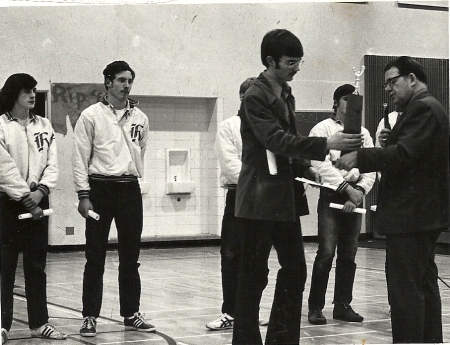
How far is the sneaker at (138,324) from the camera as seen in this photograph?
481cm

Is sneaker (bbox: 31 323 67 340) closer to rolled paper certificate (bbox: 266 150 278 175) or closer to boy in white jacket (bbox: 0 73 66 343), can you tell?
boy in white jacket (bbox: 0 73 66 343)

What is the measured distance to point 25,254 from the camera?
4559 millimetres

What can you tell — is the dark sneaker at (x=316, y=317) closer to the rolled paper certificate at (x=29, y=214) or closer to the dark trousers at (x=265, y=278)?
the dark trousers at (x=265, y=278)

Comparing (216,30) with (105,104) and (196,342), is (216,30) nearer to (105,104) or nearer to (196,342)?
(105,104)

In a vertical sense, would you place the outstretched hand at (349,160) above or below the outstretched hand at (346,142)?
below

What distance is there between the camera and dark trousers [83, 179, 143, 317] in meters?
4.79

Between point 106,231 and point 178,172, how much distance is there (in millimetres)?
3929

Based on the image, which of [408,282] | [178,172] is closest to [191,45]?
[178,172]

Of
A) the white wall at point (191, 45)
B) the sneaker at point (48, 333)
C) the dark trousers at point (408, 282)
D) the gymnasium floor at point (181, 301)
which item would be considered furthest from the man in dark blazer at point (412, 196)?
the white wall at point (191, 45)

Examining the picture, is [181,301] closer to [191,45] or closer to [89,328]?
[89,328]

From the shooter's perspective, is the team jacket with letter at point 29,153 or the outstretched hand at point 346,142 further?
the team jacket with letter at point 29,153

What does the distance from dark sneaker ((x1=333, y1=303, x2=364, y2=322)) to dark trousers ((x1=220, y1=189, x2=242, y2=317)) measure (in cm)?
75

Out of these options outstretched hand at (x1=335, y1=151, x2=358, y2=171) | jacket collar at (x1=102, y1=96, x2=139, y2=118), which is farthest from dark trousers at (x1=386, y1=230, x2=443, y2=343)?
jacket collar at (x1=102, y1=96, x2=139, y2=118)

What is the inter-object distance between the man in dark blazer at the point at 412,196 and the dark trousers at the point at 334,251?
157 centimetres
